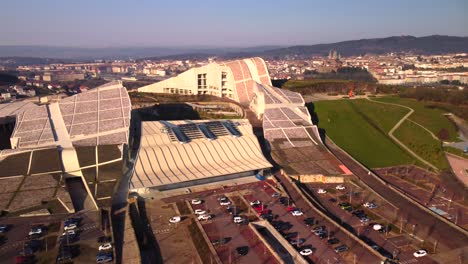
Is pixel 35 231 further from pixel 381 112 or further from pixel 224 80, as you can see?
pixel 381 112

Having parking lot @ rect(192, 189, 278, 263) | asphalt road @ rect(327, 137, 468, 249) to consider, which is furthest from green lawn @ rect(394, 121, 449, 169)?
parking lot @ rect(192, 189, 278, 263)

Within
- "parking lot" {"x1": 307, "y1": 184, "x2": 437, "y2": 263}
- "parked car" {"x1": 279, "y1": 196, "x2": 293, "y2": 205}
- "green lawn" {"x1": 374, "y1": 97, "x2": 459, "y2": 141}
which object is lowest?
"parking lot" {"x1": 307, "y1": 184, "x2": 437, "y2": 263}

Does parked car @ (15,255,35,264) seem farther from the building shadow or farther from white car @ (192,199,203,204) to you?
the building shadow

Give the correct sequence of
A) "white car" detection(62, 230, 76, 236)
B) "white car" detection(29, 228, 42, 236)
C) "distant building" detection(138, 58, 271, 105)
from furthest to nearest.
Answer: "distant building" detection(138, 58, 271, 105) < "white car" detection(29, 228, 42, 236) < "white car" detection(62, 230, 76, 236)

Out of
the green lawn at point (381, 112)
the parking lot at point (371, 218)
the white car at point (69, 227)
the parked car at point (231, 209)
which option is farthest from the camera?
the green lawn at point (381, 112)

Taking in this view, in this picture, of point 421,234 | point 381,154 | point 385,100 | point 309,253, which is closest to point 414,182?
point 381,154

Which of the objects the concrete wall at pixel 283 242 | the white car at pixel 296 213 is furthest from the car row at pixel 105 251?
the white car at pixel 296 213

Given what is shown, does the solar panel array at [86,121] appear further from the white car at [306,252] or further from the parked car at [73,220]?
the white car at [306,252]
